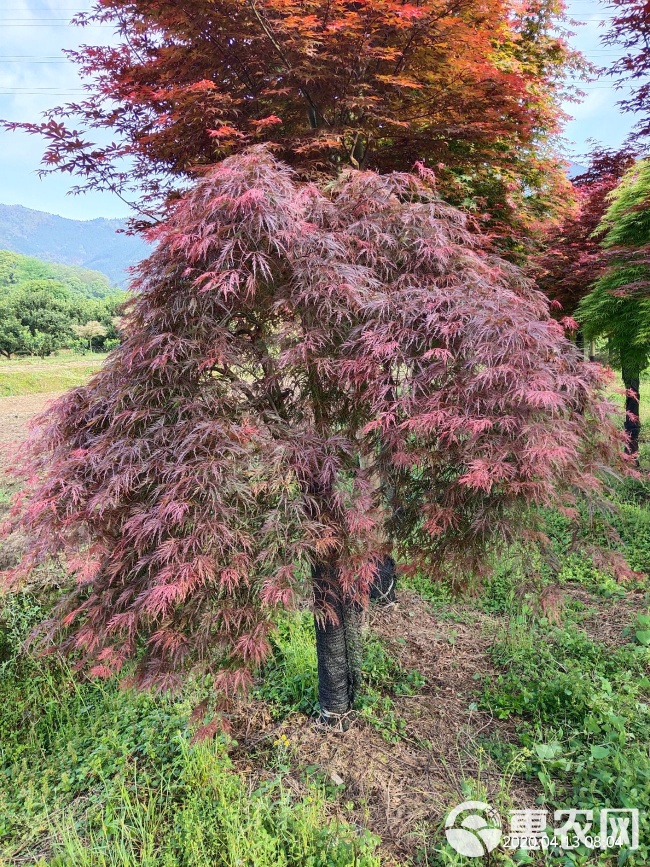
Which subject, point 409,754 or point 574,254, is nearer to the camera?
point 409,754

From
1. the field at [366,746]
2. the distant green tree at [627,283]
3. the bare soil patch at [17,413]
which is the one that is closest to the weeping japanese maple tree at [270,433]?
the field at [366,746]

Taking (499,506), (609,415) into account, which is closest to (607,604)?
(609,415)

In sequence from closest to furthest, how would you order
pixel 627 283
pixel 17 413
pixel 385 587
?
pixel 385 587, pixel 627 283, pixel 17 413

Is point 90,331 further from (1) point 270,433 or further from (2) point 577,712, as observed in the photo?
(2) point 577,712

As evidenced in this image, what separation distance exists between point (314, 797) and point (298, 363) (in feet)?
6.14

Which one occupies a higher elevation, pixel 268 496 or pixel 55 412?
pixel 55 412

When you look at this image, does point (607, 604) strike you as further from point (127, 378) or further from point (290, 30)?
point (290, 30)

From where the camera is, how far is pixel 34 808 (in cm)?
229

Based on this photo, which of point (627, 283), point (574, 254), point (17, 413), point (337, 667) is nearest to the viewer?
point (337, 667)

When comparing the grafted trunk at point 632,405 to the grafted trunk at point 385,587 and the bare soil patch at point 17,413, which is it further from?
the bare soil patch at point 17,413

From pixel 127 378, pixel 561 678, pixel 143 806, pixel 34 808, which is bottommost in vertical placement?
pixel 34 808

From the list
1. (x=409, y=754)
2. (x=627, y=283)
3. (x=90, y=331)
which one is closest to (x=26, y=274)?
(x=90, y=331)

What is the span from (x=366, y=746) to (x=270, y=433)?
1.70 m

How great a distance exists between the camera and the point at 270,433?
5.94 feet
